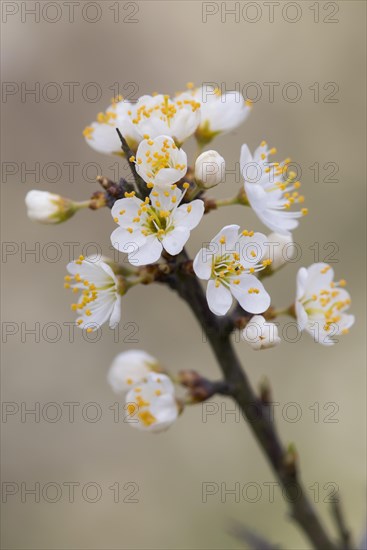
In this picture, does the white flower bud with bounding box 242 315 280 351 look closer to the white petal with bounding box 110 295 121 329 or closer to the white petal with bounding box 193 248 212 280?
the white petal with bounding box 193 248 212 280

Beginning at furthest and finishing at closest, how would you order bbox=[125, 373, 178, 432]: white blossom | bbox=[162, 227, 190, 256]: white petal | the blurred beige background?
the blurred beige background < bbox=[125, 373, 178, 432]: white blossom < bbox=[162, 227, 190, 256]: white petal

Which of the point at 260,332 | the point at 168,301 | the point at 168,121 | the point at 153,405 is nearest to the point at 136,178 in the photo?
the point at 168,121

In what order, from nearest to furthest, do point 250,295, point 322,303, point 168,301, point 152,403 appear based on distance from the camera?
point 250,295 < point 152,403 < point 322,303 < point 168,301

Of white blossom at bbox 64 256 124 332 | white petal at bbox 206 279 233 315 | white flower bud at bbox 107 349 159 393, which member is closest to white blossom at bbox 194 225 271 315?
white petal at bbox 206 279 233 315

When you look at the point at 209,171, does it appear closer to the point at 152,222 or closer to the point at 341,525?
the point at 152,222

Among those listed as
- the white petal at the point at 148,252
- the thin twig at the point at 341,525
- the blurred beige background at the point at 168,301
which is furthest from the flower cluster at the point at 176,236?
the blurred beige background at the point at 168,301

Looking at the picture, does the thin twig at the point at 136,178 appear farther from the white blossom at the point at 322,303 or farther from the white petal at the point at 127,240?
the white blossom at the point at 322,303

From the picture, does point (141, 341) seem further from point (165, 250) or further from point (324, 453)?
point (165, 250)
